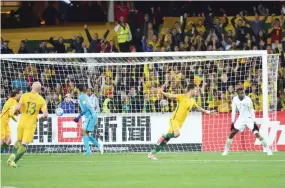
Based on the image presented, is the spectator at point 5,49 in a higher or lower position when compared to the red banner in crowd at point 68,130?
higher

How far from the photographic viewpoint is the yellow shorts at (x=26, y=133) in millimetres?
19078

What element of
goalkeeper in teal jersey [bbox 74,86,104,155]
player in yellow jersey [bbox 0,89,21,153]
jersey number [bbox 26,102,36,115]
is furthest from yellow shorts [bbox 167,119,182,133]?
player in yellow jersey [bbox 0,89,21,153]

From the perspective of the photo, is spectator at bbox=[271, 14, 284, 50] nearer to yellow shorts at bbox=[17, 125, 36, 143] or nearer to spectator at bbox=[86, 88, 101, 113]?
spectator at bbox=[86, 88, 101, 113]

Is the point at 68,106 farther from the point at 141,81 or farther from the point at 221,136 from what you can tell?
the point at 221,136

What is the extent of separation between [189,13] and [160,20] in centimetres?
156

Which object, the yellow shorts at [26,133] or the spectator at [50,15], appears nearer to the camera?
the yellow shorts at [26,133]

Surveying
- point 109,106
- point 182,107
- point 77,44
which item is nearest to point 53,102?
point 109,106

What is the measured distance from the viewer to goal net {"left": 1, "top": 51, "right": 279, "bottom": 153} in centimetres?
2638

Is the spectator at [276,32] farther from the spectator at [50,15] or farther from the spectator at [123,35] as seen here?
the spectator at [50,15]

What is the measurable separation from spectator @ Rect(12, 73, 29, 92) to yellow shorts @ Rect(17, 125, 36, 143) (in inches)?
325

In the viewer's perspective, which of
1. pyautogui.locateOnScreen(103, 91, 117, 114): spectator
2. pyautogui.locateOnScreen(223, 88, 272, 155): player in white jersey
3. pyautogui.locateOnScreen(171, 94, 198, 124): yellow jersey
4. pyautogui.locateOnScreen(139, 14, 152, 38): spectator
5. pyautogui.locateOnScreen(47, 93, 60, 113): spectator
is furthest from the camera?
pyautogui.locateOnScreen(139, 14, 152, 38): spectator

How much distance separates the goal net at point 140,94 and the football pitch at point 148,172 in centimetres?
311

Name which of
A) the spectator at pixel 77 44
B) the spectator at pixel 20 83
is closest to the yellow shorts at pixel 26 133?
the spectator at pixel 20 83

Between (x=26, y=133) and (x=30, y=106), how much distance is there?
0.65 metres
